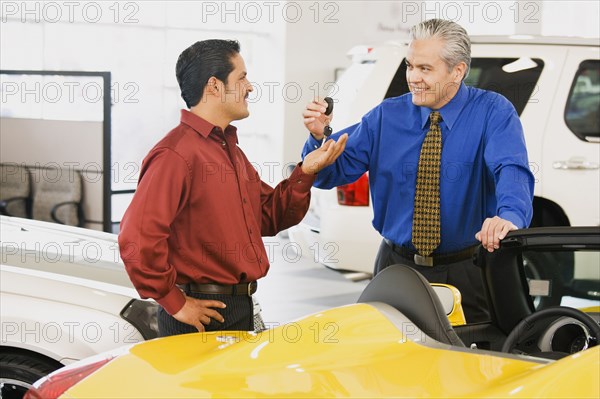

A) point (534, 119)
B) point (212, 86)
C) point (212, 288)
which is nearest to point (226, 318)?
point (212, 288)

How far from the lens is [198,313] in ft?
8.71

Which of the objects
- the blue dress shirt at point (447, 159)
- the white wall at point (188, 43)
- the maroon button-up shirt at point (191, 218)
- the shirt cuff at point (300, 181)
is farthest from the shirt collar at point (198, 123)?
the white wall at point (188, 43)

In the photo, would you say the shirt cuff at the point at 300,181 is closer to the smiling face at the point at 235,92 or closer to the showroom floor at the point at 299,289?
the smiling face at the point at 235,92

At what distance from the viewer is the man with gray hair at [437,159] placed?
3.04 meters

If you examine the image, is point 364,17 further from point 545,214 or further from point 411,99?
point 411,99

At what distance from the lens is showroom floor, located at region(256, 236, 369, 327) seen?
6.61m

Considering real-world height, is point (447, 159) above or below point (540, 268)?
above

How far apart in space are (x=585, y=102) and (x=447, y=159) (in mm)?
2880

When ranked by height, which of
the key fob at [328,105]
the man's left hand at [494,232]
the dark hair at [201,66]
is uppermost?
the dark hair at [201,66]

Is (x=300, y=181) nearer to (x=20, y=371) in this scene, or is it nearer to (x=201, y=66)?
(x=201, y=66)

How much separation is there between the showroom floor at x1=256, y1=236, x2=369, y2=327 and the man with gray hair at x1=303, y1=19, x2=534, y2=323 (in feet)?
9.86

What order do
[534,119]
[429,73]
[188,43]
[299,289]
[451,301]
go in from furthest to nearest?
[188,43], [299,289], [534,119], [429,73], [451,301]

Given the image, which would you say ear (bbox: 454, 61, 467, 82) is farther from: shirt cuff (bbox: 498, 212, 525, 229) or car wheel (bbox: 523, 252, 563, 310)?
car wheel (bbox: 523, 252, 563, 310)

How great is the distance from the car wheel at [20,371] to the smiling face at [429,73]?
1520mm
